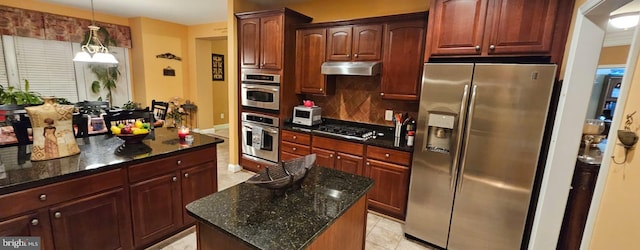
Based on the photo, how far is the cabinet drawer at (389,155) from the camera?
2.60 m


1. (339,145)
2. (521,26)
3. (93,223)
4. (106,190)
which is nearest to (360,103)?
(339,145)

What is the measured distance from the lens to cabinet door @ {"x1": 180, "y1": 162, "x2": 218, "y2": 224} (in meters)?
2.29

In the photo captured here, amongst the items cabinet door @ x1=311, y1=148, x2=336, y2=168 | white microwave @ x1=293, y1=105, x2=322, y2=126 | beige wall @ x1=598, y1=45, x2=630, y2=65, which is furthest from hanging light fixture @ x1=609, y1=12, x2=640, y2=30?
white microwave @ x1=293, y1=105, x2=322, y2=126

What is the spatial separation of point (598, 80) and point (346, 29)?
4.71 meters

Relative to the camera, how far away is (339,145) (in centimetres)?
301

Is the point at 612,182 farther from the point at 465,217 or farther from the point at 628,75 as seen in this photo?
the point at 465,217

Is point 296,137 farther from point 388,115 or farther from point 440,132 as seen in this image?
point 440,132

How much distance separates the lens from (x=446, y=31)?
2232 millimetres

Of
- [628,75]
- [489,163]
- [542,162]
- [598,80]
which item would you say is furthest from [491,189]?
[598,80]

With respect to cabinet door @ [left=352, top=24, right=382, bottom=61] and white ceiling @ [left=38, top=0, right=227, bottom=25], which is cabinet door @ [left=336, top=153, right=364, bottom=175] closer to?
cabinet door @ [left=352, top=24, right=382, bottom=61]

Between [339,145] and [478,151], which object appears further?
[339,145]

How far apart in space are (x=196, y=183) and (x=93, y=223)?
75cm

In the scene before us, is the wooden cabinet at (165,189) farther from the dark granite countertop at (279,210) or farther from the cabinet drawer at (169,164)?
the dark granite countertop at (279,210)

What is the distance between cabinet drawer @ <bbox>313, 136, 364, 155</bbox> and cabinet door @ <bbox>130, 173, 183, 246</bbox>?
156cm
